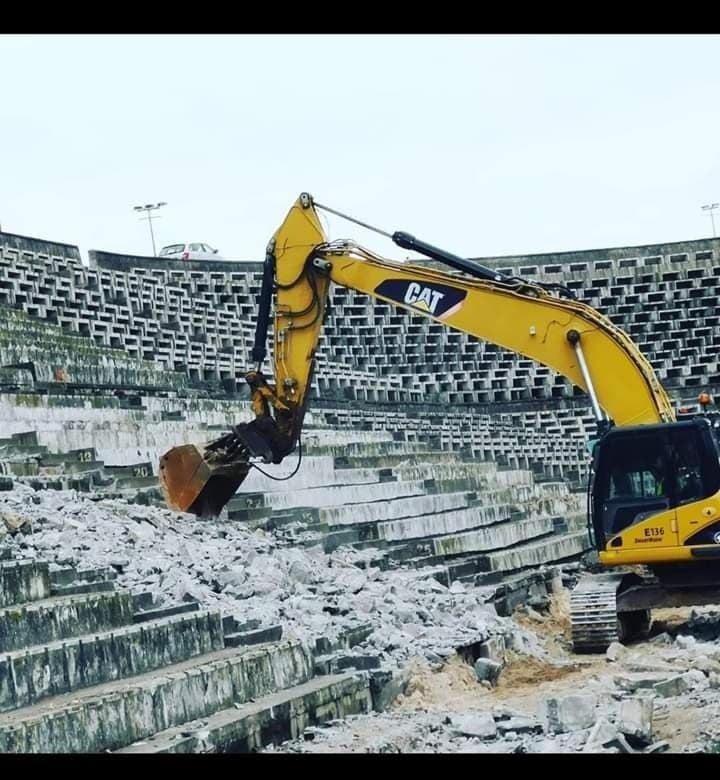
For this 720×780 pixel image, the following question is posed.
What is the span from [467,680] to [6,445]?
18.2ft

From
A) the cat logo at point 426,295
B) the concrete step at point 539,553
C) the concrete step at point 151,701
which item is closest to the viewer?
the concrete step at point 151,701

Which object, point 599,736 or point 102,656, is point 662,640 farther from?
point 102,656

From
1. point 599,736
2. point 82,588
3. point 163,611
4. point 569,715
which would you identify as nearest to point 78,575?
point 82,588

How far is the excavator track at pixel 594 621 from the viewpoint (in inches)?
512

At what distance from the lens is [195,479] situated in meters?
14.3

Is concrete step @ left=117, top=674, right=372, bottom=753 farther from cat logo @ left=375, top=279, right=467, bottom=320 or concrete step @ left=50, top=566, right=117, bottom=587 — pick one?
cat logo @ left=375, top=279, right=467, bottom=320

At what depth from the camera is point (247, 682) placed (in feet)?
31.1

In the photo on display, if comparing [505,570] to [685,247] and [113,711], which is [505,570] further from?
[685,247]

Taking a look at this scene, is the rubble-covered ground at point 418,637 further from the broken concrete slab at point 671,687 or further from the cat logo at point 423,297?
the cat logo at point 423,297

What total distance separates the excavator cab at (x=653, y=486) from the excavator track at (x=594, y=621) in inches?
23.4

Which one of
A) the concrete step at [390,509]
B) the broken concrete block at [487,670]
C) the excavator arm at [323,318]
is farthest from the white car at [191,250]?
the broken concrete block at [487,670]

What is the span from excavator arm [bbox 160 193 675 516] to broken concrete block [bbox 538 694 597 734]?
441 cm

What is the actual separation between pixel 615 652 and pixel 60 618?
5332 mm

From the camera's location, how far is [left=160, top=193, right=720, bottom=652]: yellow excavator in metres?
12.7
